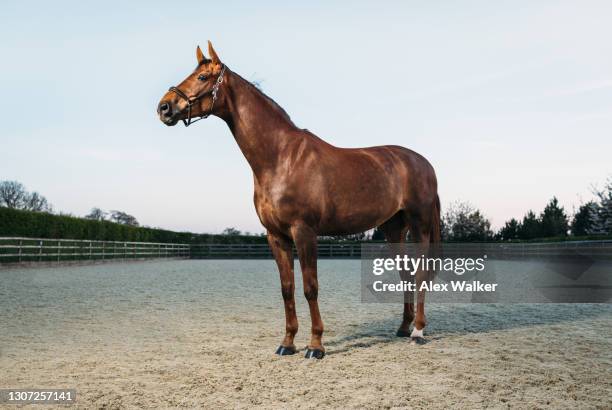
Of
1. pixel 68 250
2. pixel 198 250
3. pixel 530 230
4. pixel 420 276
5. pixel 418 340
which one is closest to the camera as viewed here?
pixel 418 340

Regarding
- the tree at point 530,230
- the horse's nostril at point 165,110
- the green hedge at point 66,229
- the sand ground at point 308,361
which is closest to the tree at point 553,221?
the tree at point 530,230

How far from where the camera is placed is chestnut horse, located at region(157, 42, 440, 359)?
423 centimetres

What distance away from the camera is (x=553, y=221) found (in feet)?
173

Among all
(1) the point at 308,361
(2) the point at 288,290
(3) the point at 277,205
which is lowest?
(1) the point at 308,361

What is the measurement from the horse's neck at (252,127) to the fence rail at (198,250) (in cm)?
567

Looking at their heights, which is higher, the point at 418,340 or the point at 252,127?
the point at 252,127

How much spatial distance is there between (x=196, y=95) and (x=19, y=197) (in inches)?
2389

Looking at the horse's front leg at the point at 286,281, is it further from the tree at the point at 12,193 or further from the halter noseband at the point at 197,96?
the tree at the point at 12,193

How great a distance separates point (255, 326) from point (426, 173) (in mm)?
2556

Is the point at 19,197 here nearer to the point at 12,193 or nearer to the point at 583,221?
the point at 12,193

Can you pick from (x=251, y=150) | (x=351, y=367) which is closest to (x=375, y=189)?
(x=251, y=150)

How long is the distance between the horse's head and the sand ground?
196 centimetres

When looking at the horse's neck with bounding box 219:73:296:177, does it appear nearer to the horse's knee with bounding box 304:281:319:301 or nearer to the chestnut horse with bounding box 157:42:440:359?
the chestnut horse with bounding box 157:42:440:359

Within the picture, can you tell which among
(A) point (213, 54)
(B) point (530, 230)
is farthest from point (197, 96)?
(B) point (530, 230)
